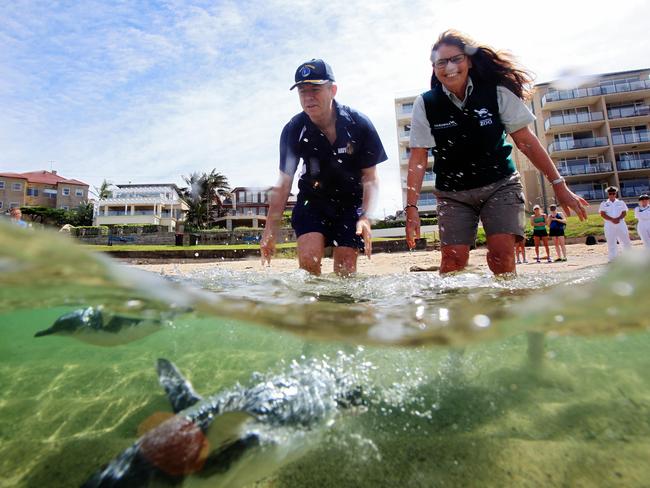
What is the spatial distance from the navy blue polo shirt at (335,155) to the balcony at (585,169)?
3755 centimetres

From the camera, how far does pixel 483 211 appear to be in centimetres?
302

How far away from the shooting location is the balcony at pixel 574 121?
1388 inches

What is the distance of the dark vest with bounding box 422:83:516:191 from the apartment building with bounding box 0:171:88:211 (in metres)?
69.7

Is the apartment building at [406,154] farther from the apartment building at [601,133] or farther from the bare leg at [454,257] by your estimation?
the bare leg at [454,257]

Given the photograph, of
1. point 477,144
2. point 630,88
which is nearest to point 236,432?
point 477,144

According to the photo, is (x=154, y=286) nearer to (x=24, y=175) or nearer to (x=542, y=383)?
(x=542, y=383)

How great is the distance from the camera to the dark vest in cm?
296

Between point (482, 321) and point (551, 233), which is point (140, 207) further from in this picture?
point (482, 321)

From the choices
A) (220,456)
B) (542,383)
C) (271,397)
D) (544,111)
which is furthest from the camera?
(544,111)

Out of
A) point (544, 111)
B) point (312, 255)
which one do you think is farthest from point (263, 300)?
point (544, 111)

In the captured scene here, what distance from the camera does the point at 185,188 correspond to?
5644 cm

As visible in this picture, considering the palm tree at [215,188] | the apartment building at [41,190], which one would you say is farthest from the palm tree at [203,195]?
the apartment building at [41,190]

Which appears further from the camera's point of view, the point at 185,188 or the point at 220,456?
the point at 185,188

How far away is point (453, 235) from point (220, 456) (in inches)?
92.2
